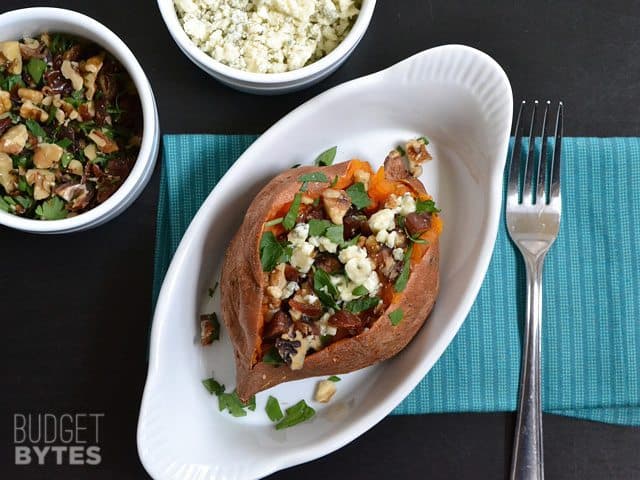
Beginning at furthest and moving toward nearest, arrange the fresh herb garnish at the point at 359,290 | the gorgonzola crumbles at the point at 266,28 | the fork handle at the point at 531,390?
the fork handle at the point at 531,390 < the gorgonzola crumbles at the point at 266,28 < the fresh herb garnish at the point at 359,290

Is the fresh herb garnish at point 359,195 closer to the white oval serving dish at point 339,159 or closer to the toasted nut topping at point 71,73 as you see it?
the white oval serving dish at point 339,159

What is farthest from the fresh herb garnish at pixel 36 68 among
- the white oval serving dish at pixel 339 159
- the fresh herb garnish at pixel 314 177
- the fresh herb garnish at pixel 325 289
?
the fresh herb garnish at pixel 325 289

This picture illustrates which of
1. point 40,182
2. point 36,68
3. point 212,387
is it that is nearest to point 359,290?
point 212,387

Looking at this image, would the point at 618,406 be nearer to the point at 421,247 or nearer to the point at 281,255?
the point at 421,247

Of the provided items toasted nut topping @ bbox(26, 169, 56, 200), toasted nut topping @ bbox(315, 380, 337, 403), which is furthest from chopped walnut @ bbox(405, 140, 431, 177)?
toasted nut topping @ bbox(26, 169, 56, 200)

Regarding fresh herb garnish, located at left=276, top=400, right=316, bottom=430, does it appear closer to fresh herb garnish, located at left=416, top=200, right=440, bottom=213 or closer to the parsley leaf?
the parsley leaf

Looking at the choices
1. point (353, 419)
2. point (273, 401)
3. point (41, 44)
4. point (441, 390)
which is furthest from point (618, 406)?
point (41, 44)
